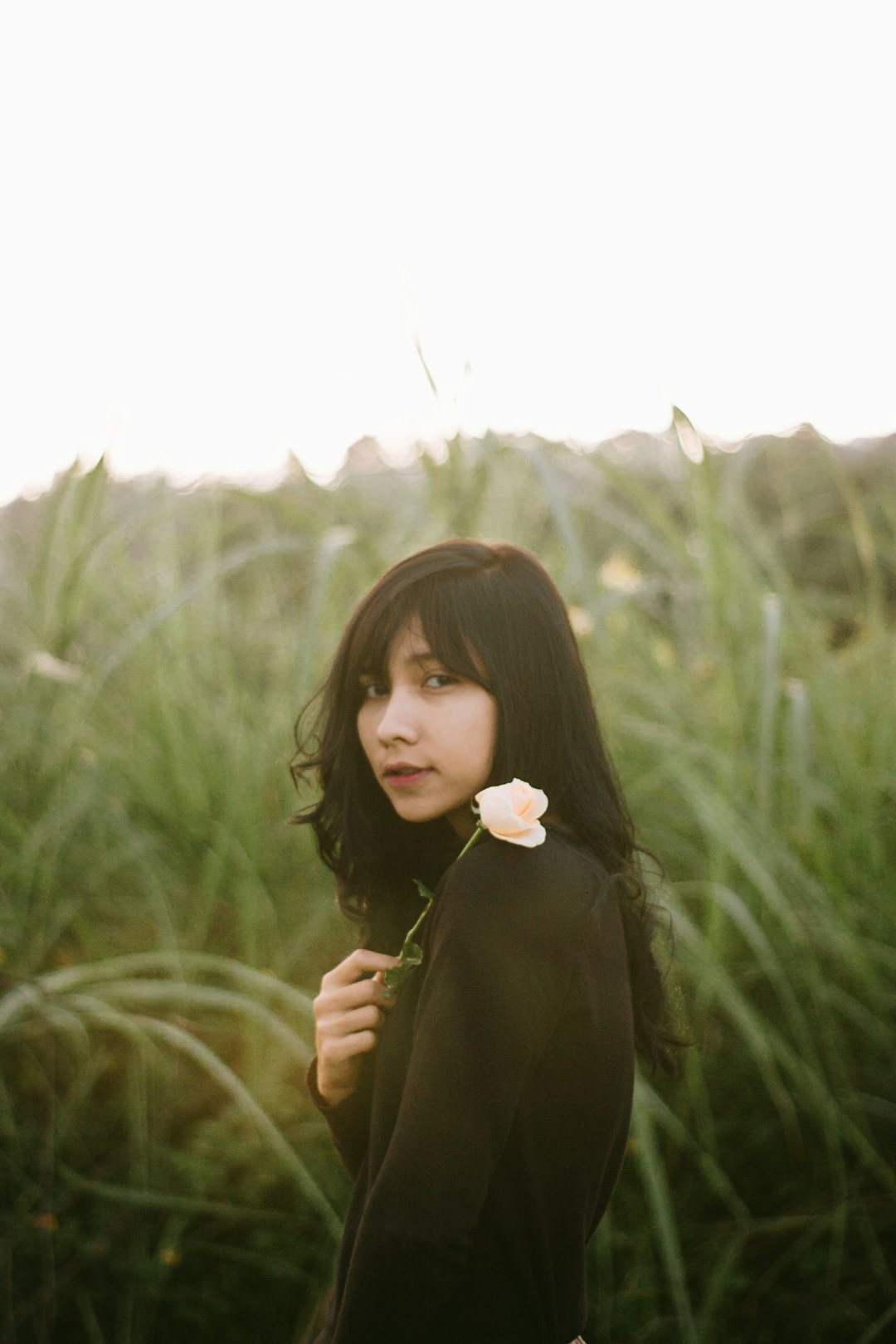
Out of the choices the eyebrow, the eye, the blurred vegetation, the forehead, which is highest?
the forehead

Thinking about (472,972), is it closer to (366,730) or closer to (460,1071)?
(460,1071)

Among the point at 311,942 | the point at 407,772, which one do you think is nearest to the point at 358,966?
the point at 407,772

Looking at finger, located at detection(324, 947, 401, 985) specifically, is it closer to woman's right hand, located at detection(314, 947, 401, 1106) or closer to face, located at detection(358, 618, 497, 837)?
woman's right hand, located at detection(314, 947, 401, 1106)

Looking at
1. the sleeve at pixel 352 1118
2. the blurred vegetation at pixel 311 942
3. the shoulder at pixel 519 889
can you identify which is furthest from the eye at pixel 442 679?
the blurred vegetation at pixel 311 942

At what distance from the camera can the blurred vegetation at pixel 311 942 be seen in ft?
4.07

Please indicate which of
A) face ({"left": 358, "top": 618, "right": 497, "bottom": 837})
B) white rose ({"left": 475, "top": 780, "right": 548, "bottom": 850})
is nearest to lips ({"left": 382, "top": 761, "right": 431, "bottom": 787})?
face ({"left": 358, "top": 618, "right": 497, "bottom": 837})

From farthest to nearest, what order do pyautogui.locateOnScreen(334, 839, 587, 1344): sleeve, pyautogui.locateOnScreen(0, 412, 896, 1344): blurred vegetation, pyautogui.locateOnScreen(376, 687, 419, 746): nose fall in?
pyautogui.locateOnScreen(0, 412, 896, 1344): blurred vegetation < pyautogui.locateOnScreen(376, 687, 419, 746): nose < pyautogui.locateOnScreen(334, 839, 587, 1344): sleeve

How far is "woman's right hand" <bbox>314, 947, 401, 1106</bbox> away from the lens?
2.39 feet

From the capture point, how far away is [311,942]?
61.1 inches

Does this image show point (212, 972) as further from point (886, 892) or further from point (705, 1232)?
point (886, 892)

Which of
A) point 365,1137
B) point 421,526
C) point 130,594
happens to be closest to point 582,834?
point 365,1137

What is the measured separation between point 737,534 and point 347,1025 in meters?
1.18

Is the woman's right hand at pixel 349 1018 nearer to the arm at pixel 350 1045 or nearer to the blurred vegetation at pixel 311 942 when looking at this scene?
the arm at pixel 350 1045

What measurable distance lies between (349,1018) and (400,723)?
0.72 feet
